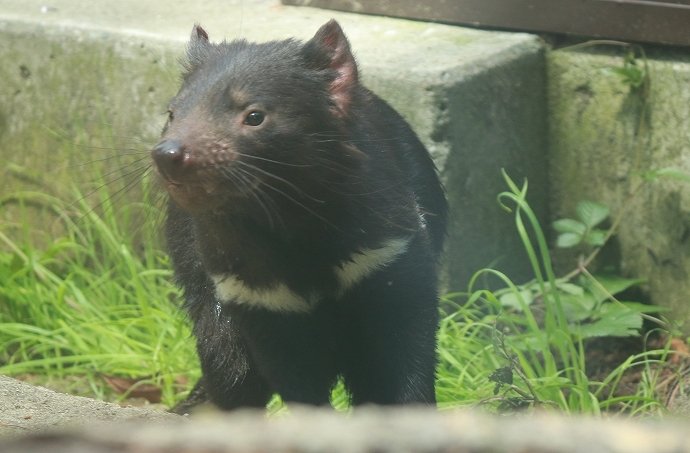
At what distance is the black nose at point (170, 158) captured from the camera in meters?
2.78

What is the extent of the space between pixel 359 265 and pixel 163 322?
1.84m

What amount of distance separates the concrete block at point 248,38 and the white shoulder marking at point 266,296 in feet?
4.00

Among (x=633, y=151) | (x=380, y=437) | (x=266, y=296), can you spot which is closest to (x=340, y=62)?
(x=266, y=296)

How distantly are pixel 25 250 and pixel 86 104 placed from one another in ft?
2.41

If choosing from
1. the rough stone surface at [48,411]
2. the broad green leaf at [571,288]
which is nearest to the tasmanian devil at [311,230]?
the rough stone surface at [48,411]

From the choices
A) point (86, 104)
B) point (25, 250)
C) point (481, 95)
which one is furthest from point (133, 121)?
point (481, 95)

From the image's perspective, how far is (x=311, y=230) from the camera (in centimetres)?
318

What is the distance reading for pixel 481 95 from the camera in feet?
15.3

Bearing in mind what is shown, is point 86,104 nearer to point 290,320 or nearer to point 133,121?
point 133,121

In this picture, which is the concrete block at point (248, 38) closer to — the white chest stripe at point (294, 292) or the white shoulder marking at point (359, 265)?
the white chest stripe at point (294, 292)

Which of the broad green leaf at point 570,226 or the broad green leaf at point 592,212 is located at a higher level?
the broad green leaf at point 592,212

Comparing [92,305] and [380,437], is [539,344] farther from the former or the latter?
[380,437]

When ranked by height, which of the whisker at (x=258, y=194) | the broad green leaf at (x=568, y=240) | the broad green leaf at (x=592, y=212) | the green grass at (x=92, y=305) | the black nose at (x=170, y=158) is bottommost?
the green grass at (x=92, y=305)

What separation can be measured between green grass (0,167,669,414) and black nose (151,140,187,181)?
4.64 feet
